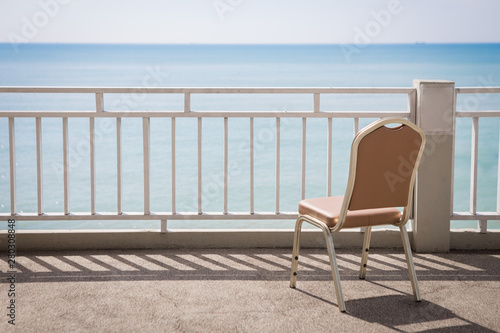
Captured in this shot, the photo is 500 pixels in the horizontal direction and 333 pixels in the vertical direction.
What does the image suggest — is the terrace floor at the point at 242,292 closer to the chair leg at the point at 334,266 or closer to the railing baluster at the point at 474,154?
the chair leg at the point at 334,266

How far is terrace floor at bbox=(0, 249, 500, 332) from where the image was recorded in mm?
3045

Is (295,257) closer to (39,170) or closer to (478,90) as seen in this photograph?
(478,90)

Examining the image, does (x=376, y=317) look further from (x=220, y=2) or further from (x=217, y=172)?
(x=217, y=172)

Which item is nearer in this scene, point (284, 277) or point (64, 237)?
point (284, 277)

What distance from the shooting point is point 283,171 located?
14836mm

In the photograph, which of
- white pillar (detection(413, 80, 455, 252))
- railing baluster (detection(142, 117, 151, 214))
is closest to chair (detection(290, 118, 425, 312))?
white pillar (detection(413, 80, 455, 252))

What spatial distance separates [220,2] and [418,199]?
1.87m

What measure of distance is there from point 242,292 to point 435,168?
163 centimetres

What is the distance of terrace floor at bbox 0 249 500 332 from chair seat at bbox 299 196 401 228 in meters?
0.45

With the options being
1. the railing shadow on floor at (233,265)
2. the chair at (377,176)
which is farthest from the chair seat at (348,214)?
the railing shadow on floor at (233,265)

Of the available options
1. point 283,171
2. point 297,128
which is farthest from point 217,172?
point 297,128

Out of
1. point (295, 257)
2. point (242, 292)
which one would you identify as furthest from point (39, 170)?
point (295, 257)

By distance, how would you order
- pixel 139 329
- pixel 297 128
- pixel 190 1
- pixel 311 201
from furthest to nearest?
pixel 190 1
pixel 297 128
pixel 311 201
pixel 139 329

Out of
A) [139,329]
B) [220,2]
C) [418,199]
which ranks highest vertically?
[220,2]
